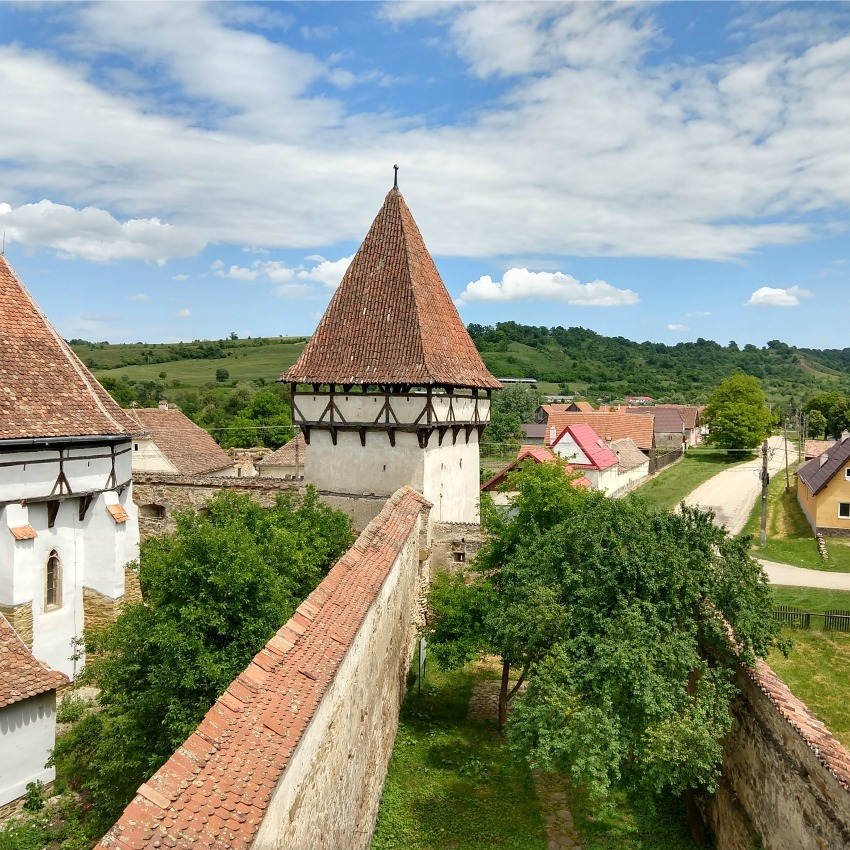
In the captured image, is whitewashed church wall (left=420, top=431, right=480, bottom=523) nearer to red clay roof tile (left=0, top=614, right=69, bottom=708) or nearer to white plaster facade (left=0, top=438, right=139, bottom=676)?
white plaster facade (left=0, top=438, right=139, bottom=676)

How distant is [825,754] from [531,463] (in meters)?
10.5

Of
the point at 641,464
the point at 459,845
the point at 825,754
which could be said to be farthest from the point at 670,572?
the point at 641,464

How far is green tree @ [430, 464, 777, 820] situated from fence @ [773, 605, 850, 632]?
11.6 metres

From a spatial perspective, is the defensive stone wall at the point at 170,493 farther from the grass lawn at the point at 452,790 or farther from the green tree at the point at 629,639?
the green tree at the point at 629,639

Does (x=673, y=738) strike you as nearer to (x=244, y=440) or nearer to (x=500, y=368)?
(x=244, y=440)

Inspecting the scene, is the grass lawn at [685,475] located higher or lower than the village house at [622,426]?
lower

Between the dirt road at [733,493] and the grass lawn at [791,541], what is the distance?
0.67 m

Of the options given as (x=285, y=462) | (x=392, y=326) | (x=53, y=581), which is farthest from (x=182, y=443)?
(x=392, y=326)

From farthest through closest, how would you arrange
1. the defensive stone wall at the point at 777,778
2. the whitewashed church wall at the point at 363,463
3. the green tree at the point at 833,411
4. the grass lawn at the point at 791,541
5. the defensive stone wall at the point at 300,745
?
the green tree at the point at 833,411 → the grass lawn at the point at 791,541 → the whitewashed church wall at the point at 363,463 → the defensive stone wall at the point at 777,778 → the defensive stone wall at the point at 300,745

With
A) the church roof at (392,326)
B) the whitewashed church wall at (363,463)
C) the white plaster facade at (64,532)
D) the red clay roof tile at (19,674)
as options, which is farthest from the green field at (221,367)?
the red clay roof tile at (19,674)

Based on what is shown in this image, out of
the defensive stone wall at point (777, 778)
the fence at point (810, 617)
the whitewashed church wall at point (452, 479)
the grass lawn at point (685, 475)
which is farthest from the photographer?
the grass lawn at point (685, 475)

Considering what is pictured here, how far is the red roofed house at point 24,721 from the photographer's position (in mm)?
12078

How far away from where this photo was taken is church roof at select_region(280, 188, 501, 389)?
19.1 m

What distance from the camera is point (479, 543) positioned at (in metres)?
19.9
